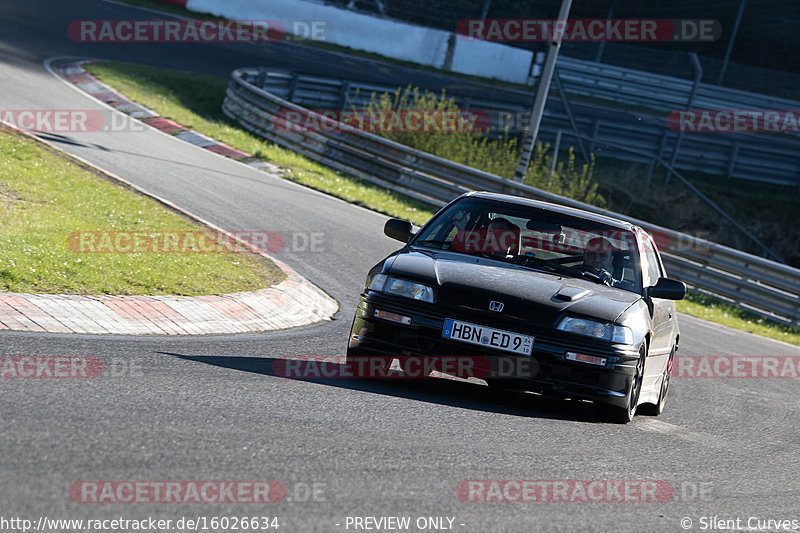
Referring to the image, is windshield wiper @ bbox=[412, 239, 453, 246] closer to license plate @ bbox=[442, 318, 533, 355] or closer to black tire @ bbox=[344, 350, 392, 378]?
black tire @ bbox=[344, 350, 392, 378]

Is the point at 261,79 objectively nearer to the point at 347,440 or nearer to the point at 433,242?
the point at 433,242

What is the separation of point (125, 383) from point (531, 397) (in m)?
3.15

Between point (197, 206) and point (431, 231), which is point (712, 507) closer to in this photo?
point (431, 231)

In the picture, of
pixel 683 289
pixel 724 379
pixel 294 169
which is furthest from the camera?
pixel 294 169

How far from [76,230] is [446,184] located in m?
9.97

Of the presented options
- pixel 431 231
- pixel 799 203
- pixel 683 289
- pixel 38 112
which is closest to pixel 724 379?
pixel 683 289

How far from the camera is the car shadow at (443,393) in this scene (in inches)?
270

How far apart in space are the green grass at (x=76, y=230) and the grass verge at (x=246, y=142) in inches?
234

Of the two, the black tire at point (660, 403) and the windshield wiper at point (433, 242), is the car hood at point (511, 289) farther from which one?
the black tire at point (660, 403)

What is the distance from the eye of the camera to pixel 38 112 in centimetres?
1805

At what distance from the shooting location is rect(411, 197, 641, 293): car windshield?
764 cm

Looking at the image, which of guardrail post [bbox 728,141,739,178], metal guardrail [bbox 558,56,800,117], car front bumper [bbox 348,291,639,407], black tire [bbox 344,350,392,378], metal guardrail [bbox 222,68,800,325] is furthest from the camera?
metal guardrail [bbox 558,56,800,117]

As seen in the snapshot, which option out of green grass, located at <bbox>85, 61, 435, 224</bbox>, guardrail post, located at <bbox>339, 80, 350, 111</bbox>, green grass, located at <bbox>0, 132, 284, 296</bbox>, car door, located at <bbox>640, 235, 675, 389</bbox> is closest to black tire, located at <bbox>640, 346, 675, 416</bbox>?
car door, located at <bbox>640, 235, 675, 389</bbox>

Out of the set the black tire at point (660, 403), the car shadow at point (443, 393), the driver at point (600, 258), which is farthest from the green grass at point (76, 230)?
the black tire at point (660, 403)
